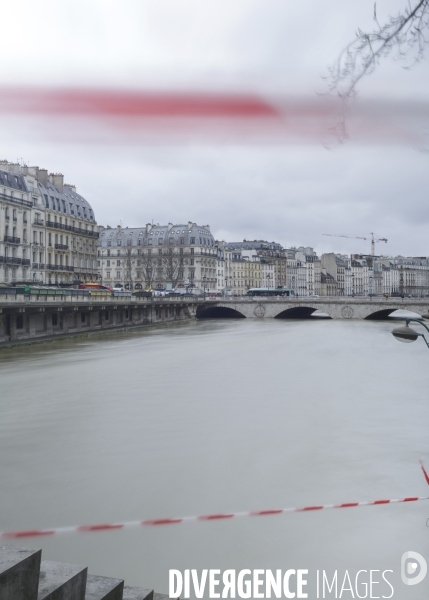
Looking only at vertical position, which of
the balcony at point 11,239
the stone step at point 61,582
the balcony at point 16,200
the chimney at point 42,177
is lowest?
the stone step at point 61,582

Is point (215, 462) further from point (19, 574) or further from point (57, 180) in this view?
point (57, 180)

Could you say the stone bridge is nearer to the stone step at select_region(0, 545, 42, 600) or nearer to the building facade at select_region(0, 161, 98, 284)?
the building facade at select_region(0, 161, 98, 284)

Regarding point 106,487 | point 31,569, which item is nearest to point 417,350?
point 106,487

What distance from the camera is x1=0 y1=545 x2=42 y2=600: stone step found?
4379 mm

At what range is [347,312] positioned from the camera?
70.4 m

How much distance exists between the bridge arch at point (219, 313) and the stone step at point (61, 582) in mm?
71806

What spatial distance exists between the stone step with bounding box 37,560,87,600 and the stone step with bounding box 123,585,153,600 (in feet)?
2.33

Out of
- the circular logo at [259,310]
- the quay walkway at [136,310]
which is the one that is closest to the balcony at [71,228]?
the quay walkway at [136,310]

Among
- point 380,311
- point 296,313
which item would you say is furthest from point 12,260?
point 380,311

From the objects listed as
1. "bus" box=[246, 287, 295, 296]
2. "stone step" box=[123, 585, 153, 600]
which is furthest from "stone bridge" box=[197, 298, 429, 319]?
"stone step" box=[123, 585, 153, 600]

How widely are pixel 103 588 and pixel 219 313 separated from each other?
2921 inches

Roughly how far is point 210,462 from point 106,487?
96.6 inches

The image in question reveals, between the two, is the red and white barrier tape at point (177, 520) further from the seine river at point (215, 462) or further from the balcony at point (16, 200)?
the balcony at point (16, 200)

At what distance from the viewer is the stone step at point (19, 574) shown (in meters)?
4.38
